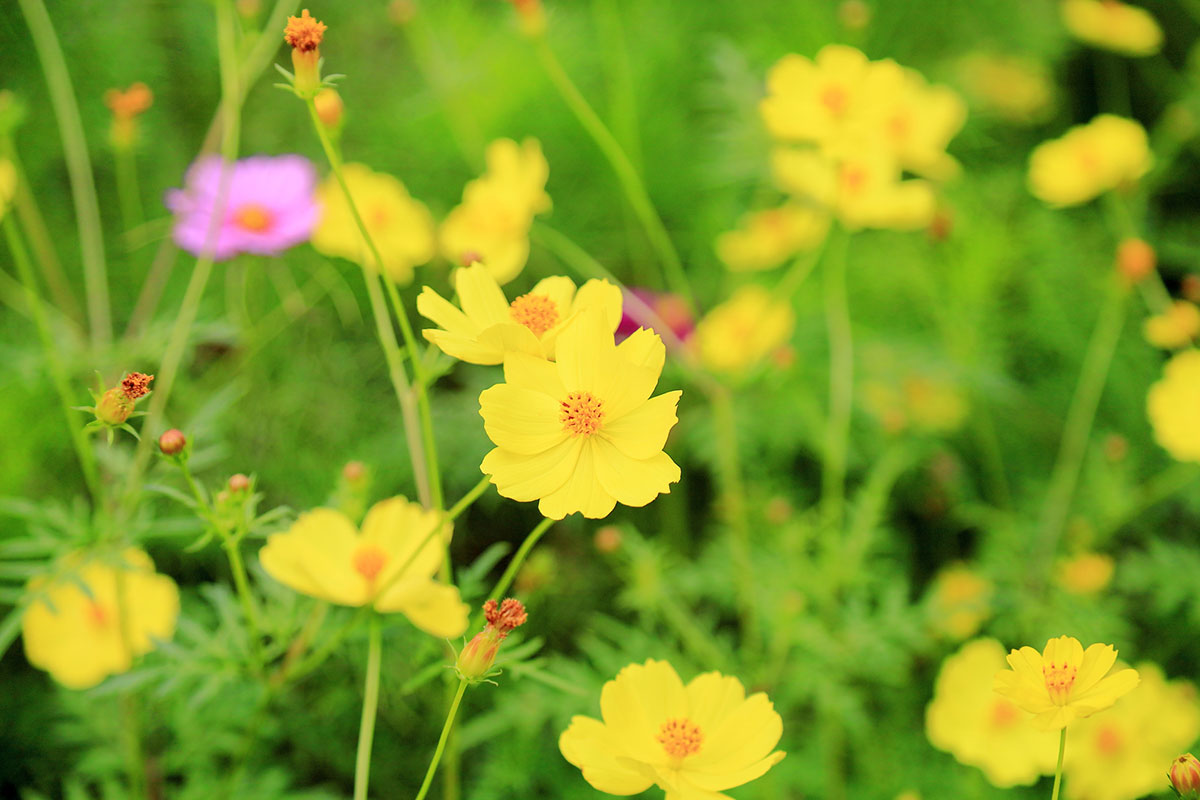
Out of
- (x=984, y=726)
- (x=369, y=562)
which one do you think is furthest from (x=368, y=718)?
(x=984, y=726)

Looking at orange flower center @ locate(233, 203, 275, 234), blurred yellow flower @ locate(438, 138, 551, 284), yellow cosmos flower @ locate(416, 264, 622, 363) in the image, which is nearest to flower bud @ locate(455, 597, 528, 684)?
yellow cosmos flower @ locate(416, 264, 622, 363)

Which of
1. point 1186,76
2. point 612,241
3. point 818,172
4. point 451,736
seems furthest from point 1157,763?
point 1186,76

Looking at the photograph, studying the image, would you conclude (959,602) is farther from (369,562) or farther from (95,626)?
(95,626)

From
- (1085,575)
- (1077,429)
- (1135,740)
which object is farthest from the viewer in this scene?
(1077,429)

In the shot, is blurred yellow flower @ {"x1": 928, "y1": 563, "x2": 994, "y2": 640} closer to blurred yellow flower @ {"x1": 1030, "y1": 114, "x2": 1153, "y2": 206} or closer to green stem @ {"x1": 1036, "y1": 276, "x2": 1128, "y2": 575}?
green stem @ {"x1": 1036, "y1": 276, "x2": 1128, "y2": 575}

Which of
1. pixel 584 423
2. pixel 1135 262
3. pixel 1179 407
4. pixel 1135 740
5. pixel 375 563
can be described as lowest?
pixel 1135 740

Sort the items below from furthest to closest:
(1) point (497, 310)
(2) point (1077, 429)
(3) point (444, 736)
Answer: (2) point (1077, 429)
(1) point (497, 310)
(3) point (444, 736)

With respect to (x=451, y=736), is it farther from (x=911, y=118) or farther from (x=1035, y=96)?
(x=1035, y=96)
